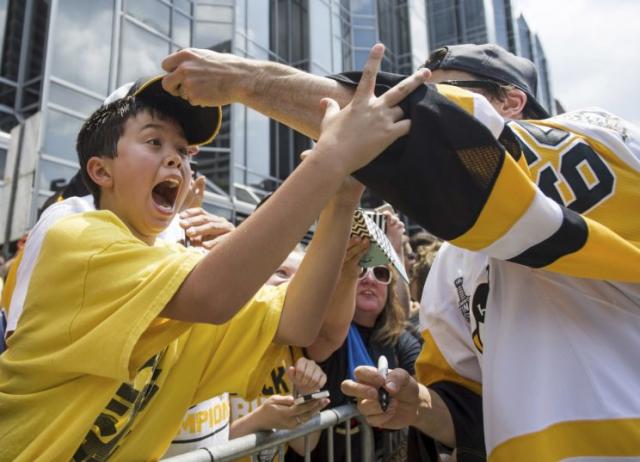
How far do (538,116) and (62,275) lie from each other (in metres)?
1.46

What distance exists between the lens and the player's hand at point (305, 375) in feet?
6.52

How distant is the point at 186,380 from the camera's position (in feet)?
5.03

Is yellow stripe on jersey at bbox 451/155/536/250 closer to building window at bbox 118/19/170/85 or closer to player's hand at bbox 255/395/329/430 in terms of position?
Result: player's hand at bbox 255/395/329/430

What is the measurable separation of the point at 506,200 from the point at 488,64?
0.72 meters

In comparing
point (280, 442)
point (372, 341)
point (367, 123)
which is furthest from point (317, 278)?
point (372, 341)

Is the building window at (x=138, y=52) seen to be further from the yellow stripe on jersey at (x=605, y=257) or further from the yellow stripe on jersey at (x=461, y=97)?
the yellow stripe on jersey at (x=605, y=257)

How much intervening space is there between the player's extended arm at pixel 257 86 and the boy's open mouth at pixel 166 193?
15.4 inches

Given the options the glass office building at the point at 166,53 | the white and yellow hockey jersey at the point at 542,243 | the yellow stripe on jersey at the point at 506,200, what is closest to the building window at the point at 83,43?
the glass office building at the point at 166,53

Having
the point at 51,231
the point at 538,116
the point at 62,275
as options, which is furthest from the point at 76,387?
the point at 538,116

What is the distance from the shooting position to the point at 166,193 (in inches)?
69.4

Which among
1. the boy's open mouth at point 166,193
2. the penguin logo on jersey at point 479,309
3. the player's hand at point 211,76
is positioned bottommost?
the penguin logo on jersey at point 479,309

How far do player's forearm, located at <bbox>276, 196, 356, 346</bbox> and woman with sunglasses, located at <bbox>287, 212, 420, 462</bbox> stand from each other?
36.2 inches

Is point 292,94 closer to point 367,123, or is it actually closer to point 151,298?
point 367,123

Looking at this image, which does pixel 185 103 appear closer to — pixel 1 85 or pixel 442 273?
pixel 442 273
